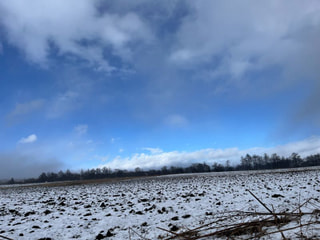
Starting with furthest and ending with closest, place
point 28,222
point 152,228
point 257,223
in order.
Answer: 1. point 28,222
2. point 152,228
3. point 257,223

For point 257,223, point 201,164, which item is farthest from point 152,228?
point 201,164

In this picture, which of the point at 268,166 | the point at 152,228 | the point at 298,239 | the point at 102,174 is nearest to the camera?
the point at 298,239

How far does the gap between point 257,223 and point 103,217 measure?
6.64 meters

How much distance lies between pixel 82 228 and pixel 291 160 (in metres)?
149

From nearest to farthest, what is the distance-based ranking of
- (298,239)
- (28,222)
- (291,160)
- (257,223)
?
(298,239) → (257,223) → (28,222) → (291,160)

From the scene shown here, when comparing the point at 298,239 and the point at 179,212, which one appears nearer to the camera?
the point at 298,239

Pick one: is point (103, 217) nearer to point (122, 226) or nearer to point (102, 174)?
point (122, 226)

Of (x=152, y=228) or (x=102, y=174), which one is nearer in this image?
(x=152, y=228)

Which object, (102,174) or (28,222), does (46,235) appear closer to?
(28,222)

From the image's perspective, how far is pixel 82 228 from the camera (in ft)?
21.3

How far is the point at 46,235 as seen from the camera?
19.7 ft

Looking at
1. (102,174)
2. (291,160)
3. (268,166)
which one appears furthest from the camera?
(102,174)

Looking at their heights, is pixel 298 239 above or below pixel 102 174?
above

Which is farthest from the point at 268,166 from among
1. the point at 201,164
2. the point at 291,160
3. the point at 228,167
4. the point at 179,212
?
the point at 179,212
